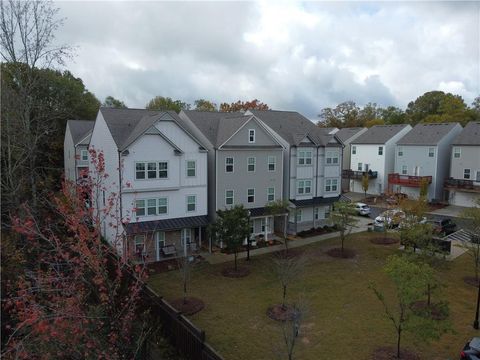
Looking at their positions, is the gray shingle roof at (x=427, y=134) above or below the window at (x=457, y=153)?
above

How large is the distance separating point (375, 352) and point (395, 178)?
39.7 metres

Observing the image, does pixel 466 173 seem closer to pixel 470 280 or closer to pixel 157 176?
pixel 470 280

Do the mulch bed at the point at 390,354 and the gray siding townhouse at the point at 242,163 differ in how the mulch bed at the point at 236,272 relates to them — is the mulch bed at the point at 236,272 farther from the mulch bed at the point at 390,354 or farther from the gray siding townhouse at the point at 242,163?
the mulch bed at the point at 390,354

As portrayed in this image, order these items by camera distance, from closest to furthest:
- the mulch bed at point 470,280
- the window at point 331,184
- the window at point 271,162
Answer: the mulch bed at point 470,280 → the window at point 271,162 → the window at point 331,184

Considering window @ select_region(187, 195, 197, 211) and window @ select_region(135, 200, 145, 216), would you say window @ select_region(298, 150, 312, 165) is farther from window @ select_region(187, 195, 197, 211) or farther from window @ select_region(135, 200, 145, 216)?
window @ select_region(135, 200, 145, 216)

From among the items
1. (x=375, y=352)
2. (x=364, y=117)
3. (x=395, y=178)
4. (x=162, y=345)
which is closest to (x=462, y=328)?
(x=375, y=352)

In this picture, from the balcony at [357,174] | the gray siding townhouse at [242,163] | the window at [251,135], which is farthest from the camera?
the balcony at [357,174]

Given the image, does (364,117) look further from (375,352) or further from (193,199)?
(375,352)

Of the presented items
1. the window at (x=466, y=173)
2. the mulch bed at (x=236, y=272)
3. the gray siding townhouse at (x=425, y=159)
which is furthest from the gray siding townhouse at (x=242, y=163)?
the window at (x=466, y=173)

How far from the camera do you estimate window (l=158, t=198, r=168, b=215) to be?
26.8m

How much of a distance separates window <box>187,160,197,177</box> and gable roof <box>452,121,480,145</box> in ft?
120

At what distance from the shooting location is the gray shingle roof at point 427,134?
48.5 metres

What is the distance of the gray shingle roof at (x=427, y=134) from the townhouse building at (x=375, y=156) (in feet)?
7.52

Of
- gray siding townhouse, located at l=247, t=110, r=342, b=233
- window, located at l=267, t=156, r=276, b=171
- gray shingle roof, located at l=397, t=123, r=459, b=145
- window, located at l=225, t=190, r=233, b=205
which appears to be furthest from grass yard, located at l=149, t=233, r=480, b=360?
gray shingle roof, located at l=397, t=123, r=459, b=145
